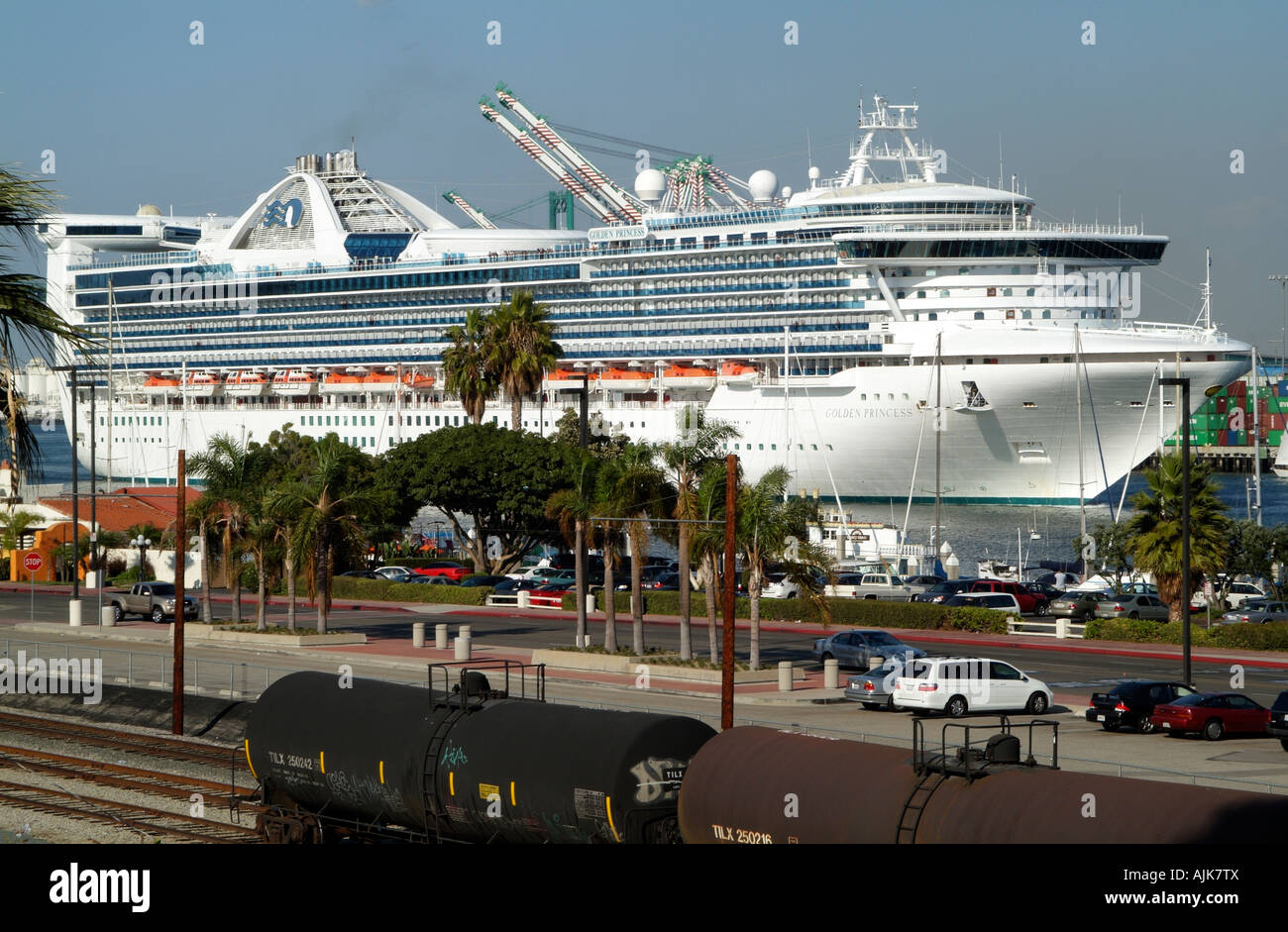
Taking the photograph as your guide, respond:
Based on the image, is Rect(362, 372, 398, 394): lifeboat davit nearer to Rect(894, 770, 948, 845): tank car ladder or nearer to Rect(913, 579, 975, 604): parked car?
Rect(913, 579, 975, 604): parked car

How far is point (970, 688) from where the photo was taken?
29609mm

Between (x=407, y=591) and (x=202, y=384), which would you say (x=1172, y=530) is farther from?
(x=202, y=384)

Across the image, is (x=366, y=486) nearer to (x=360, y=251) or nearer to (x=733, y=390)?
(x=733, y=390)

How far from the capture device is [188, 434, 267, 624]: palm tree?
1823 inches

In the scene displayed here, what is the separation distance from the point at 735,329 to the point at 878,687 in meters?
68.9

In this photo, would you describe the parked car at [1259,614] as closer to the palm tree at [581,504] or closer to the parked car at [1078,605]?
the parked car at [1078,605]

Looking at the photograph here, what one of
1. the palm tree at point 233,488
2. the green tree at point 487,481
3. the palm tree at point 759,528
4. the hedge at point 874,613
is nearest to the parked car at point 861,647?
the palm tree at point 759,528

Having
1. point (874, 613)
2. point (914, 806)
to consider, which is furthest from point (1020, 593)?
point (914, 806)

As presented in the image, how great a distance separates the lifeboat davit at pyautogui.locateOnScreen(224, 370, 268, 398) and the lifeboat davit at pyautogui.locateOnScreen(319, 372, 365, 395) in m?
6.72

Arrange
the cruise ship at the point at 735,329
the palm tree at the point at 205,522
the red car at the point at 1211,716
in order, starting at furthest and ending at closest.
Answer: the cruise ship at the point at 735,329 < the palm tree at the point at 205,522 < the red car at the point at 1211,716

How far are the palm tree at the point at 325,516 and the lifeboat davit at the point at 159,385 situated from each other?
287ft

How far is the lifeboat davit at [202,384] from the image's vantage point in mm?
124312
